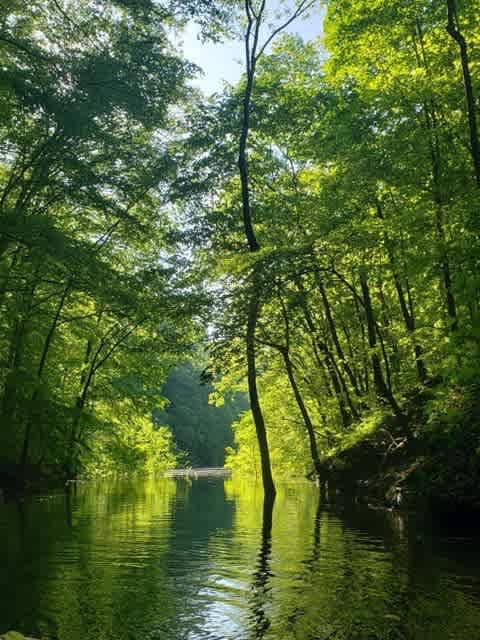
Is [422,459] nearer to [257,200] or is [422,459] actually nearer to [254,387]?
[254,387]

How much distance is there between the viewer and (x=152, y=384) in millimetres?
28656

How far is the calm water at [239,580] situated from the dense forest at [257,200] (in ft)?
10.4

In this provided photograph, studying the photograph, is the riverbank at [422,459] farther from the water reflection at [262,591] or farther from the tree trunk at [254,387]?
the water reflection at [262,591]

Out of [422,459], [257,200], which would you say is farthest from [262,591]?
[257,200]

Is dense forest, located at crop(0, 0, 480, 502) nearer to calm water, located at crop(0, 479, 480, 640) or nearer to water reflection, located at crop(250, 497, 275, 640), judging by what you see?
calm water, located at crop(0, 479, 480, 640)

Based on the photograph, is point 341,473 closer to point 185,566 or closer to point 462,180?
point 462,180

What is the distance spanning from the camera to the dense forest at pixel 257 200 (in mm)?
13594

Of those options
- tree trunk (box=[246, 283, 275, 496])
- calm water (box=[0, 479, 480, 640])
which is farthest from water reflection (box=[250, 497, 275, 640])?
tree trunk (box=[246, 283, 275, 496])

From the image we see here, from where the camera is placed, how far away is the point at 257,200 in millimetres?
21875

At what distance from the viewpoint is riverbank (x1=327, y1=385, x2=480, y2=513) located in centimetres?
1231

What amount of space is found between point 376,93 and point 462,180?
13.2ft

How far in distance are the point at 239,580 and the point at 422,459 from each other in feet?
29.1

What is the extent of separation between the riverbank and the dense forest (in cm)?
9

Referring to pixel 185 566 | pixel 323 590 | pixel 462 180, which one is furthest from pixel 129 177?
pixel 323 590
